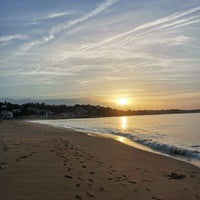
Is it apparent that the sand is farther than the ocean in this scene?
No

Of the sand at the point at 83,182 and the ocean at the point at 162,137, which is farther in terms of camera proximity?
the ocean at the point at 162,137

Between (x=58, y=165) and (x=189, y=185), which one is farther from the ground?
(x=58, y=165)

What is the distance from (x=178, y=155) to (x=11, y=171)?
1380 centimetres

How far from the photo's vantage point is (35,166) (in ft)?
31.4

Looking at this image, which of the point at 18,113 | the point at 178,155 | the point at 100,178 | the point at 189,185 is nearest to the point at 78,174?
the point at 100,178

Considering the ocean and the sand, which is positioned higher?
the sand

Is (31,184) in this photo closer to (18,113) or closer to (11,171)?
(11,171)

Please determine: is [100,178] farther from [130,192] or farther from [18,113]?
[18,113]

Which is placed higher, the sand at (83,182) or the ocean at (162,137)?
the sand at (83,182)

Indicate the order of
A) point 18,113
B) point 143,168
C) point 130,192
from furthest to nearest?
point 18,113, point 143,168, point 130,192

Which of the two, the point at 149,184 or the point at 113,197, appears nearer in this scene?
the point at 113,197

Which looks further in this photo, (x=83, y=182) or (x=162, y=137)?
(x=162, y=137)

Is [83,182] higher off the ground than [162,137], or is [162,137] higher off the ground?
[83,182]

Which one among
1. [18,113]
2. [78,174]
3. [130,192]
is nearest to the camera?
[130,192]
